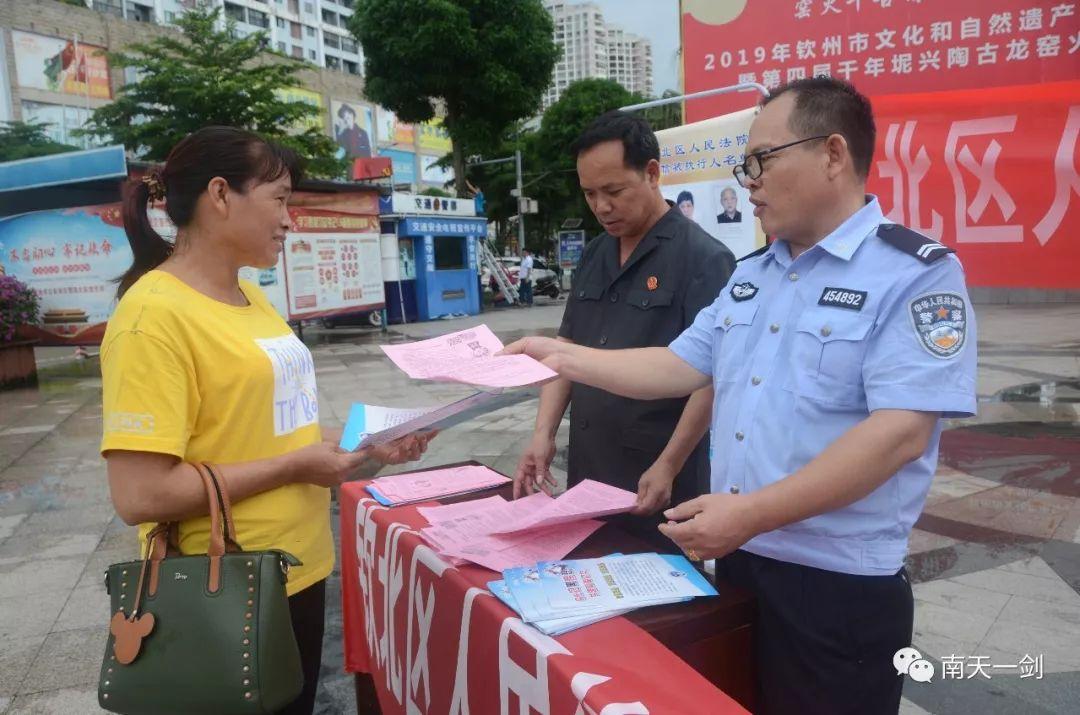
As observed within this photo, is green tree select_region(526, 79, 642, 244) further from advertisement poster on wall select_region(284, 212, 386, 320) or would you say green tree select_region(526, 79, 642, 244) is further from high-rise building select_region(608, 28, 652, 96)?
high-rise building select_region(608, 28, 652, 96)

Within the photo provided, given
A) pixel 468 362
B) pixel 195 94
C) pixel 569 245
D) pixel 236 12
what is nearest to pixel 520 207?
pixel 569 245

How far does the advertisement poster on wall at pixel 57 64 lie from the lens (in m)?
32.2

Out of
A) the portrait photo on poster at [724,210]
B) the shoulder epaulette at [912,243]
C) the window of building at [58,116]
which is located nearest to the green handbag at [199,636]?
the shoulder epaulette at [912,243]

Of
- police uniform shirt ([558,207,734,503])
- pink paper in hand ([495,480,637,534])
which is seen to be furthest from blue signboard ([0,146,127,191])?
pink paper in hand ([495,480,637,534])

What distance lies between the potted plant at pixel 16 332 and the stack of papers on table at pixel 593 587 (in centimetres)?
977

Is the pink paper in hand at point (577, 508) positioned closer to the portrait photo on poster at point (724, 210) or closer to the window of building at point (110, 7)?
the portrait photo on poster at point (724, 210)

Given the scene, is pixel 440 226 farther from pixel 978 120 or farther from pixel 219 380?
pixel 219 380

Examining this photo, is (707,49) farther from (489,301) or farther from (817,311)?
(489,301)

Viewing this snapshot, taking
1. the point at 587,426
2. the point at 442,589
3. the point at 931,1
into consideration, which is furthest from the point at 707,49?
the point at 442,589

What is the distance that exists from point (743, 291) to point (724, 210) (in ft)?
10.7

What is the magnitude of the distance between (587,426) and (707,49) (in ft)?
9.14

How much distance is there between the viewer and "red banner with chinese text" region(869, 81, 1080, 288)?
8.92 ft

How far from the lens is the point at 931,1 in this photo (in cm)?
324

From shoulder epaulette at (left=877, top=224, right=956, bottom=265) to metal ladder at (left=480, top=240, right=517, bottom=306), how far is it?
19159 mm
